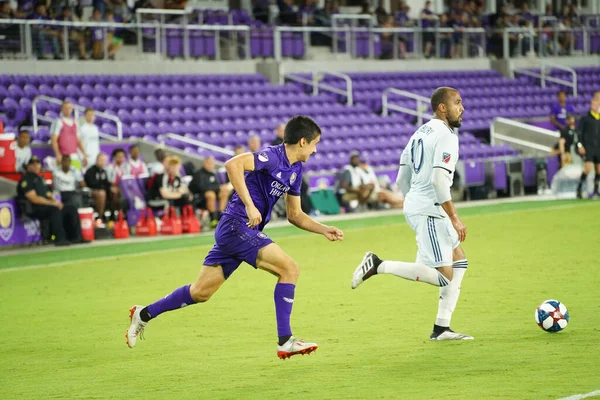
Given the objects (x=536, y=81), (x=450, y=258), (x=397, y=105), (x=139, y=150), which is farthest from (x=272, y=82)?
(x=450, y=258)

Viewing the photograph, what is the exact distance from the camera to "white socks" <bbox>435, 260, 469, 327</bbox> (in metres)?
9.08

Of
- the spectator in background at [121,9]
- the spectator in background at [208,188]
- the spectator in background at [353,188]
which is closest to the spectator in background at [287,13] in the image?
the spectator in background at [121,9]

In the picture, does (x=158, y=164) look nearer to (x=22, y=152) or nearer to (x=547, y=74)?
(x=22, y=152)

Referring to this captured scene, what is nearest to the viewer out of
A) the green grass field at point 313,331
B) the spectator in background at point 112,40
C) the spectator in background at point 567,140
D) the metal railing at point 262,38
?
the green grass field at point 313,331

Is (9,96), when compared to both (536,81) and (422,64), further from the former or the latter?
(536,81)

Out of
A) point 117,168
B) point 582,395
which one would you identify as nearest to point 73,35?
point 117,168

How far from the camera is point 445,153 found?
878 centimetres

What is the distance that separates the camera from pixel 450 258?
354 inches

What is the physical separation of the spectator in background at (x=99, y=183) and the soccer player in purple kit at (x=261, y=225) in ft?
38.9

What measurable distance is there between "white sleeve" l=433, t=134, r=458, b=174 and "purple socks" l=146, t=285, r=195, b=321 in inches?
88.0

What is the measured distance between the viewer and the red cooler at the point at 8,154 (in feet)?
65.8

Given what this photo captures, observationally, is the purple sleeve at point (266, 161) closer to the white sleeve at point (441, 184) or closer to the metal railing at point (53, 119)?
the white sleeve at point (441, 184)

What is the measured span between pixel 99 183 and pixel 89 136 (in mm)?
1335

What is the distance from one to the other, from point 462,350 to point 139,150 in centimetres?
1536
